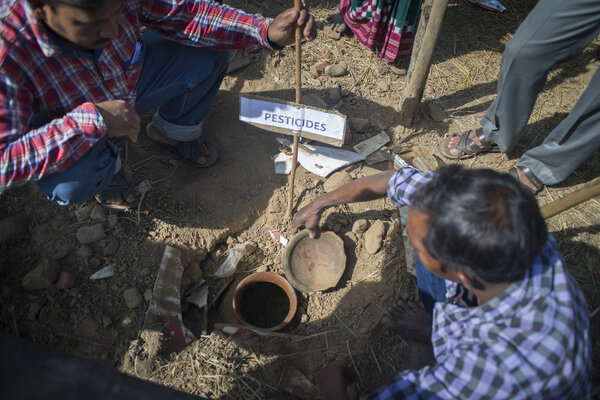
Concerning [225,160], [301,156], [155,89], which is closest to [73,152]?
[155,89]

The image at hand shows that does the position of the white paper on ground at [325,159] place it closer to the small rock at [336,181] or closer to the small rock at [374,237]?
the small rock at [336,181]

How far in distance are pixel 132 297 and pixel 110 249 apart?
0.40 m

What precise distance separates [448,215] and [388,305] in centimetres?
135

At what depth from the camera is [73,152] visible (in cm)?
192

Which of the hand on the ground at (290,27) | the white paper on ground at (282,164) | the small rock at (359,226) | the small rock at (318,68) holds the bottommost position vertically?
the small rock at (359,226)

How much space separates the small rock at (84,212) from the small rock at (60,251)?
212 millimetres

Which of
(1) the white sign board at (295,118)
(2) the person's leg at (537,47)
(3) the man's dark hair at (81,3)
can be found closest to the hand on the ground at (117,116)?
(3) the man's dark hair at (81,3)

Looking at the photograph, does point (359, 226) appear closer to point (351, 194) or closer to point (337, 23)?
point (351, 194)

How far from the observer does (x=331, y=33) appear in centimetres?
401

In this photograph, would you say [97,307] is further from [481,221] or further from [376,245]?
[481,221]

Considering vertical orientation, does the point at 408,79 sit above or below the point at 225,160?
above

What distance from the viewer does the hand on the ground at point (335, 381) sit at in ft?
6.31

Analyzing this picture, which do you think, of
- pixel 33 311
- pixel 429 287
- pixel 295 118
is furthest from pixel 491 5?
pixel 33 311

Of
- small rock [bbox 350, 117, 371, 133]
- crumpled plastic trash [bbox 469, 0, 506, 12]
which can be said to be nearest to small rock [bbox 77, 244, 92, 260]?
small rock [bbox 350, 117, 371, 133]
